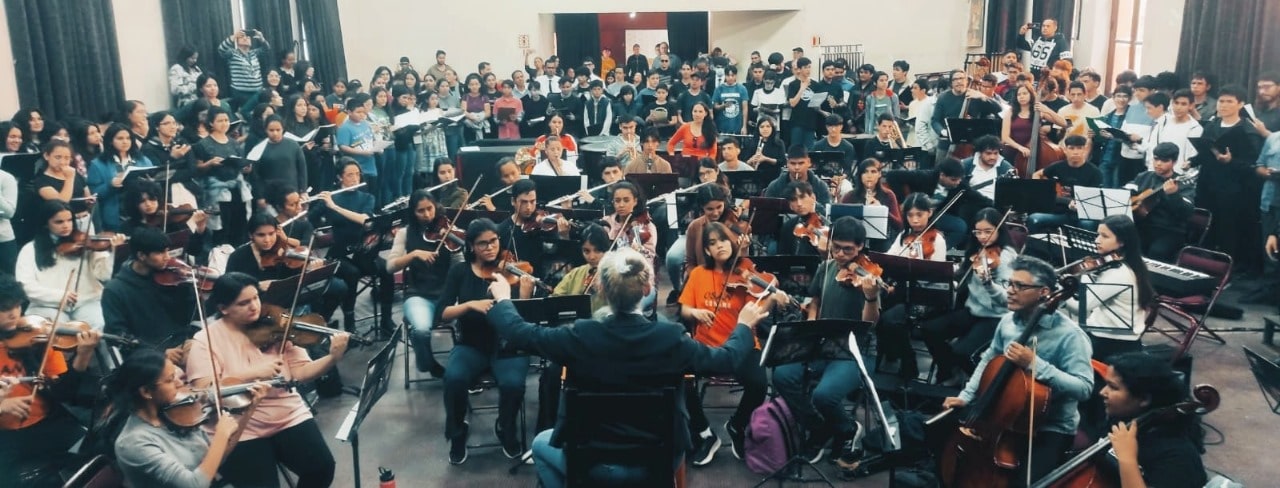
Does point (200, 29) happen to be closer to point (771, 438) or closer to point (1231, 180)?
point (771, 438)

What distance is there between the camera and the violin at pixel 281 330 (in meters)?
4.44

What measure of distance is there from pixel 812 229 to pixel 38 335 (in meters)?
4.46

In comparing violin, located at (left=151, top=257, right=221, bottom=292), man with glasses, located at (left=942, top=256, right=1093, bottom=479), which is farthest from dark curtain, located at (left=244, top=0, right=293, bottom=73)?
man with glasses, located at (left=942, top=256, right=1093, bottom=479)

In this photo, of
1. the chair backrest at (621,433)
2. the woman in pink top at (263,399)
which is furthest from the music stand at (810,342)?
the woman in pink top at (263,399)

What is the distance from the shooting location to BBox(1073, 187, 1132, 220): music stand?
6973 millimetres

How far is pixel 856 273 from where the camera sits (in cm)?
519

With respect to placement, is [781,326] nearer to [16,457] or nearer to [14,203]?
[16,457]

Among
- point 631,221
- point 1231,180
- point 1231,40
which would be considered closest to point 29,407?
point 631,221

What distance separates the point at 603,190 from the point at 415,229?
2.44m

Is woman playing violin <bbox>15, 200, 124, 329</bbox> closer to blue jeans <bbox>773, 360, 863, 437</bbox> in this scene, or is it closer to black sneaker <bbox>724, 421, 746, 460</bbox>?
black sneaker <bbox>724, 421, 746, 460</bbox>

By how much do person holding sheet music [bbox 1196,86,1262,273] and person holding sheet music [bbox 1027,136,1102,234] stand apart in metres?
0.79

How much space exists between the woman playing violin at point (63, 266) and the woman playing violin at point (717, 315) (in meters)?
3.26

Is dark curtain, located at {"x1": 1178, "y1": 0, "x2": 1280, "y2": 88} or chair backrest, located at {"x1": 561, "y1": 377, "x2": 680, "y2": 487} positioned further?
dark curtain, located at {"x1": 1178, "y1": 0, "x2": 1280, "y2": 88}

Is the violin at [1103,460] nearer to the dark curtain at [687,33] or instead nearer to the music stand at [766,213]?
the music stand at [766,213]
